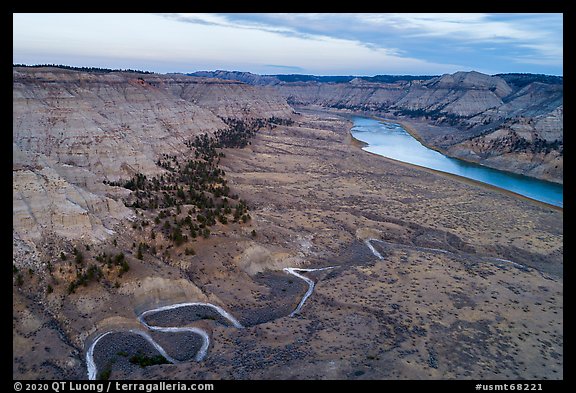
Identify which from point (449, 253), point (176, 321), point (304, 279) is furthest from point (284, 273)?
point (449, 253)

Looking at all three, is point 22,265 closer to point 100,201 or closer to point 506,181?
point 100,201

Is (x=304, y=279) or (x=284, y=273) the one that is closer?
(x=304, y=279)

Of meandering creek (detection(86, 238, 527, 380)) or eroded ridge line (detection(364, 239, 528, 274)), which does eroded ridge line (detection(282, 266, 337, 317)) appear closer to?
meandering creek (detection(86, 238, 527, 380))

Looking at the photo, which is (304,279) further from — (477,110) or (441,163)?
(477,110)

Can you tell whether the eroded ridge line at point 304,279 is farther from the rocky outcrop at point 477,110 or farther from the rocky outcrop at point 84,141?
the rocky outcrop at point 477,110

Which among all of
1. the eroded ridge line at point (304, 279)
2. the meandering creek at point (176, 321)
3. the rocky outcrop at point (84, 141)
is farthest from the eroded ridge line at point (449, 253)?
the rocky outcrop at point (84, 141)

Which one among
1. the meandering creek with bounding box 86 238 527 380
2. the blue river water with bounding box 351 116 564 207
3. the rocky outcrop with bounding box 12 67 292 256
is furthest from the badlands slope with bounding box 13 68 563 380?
the blue river water with bounding box 351 116 564 207

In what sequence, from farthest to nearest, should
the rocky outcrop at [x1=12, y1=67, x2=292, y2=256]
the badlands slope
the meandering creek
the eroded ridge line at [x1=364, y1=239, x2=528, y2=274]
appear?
the eroded ridge line at [x1=364, y1=239, x2=528, y2=274], the rocky outcrop at [x1=12, y1=67, x2=292, y2=256], the meandering creek, the badlands slope

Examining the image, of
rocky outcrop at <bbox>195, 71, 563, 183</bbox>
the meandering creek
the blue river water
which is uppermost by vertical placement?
rocky outcrop at <bbox>195, 71, 563, 183</bbox>
